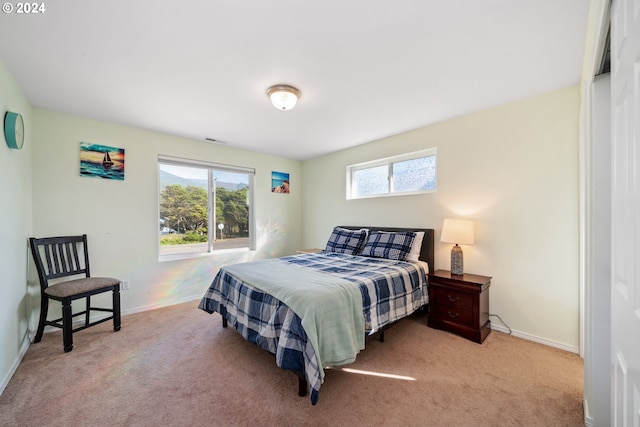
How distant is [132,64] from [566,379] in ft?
13.0

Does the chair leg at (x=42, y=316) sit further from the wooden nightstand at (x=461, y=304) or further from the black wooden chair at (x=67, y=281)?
the wooden nightstand at (x=461, y=304)

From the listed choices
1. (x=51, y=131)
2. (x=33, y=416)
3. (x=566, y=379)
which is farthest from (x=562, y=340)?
(x=51, y=131)

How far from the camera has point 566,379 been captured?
74.0 inches

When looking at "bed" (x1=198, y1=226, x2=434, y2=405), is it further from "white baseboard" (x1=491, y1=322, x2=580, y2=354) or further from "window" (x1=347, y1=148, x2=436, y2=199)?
"white baseboard" (x1=491, y1=322, x2=580, y2=354)

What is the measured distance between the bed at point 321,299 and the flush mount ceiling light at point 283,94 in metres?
1.54

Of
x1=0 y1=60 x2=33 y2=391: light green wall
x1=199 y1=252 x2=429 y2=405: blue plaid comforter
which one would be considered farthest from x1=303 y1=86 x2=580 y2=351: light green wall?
x1=0 y1=60 x2=33 y2=391: light green wall

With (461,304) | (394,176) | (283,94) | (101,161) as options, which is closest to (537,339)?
(461,304)

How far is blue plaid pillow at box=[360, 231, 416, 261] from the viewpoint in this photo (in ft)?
10.1

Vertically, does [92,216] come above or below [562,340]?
above

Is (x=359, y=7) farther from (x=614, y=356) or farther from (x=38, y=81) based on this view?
(x=38, y=81)

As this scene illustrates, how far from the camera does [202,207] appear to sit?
3984mm

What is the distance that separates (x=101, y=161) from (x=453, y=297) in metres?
4.23

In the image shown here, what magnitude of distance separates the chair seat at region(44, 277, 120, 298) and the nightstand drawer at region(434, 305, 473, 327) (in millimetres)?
3384

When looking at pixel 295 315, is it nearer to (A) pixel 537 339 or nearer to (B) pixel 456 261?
(B) pixel 456 261
